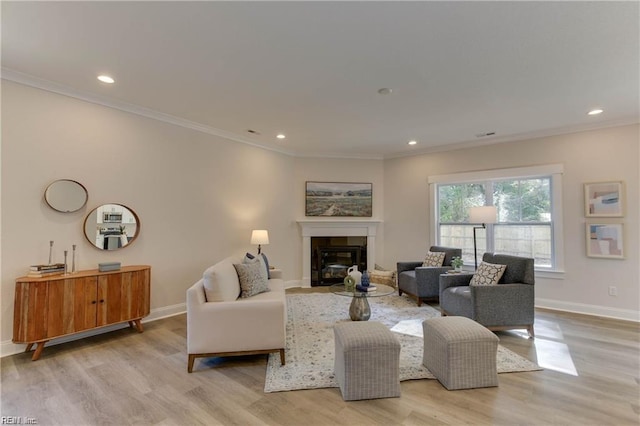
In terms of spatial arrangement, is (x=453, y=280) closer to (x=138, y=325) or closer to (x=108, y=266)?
(x=138, y=325)

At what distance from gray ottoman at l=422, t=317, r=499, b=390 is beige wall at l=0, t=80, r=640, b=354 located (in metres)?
3.10

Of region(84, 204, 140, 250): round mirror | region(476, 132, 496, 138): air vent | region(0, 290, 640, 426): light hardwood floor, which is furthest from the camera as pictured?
region(476, 132, 496, 138): air vent

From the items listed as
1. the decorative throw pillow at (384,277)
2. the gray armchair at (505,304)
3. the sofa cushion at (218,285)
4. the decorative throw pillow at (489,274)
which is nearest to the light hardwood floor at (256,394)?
the gray armchair at (505,304)

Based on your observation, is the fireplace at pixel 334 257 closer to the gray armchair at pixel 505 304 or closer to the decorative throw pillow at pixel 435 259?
the decorative throw pillow at pixel 435 259

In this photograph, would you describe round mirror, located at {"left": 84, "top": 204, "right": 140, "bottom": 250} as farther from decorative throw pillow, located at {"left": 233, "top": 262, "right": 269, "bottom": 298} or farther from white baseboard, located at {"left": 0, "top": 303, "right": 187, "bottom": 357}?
decorative throw pillow, located at {"left": 233, "top": 262, "right": 269, "bottom": 298}

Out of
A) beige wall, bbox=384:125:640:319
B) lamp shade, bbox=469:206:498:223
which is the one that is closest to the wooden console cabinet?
lamp shade, bbox=469:206:498:223

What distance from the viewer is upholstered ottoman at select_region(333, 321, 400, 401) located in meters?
2.14

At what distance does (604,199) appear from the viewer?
163 inches

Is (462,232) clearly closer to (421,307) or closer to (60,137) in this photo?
(421,307)

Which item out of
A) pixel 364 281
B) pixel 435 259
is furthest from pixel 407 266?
pixel 364 281

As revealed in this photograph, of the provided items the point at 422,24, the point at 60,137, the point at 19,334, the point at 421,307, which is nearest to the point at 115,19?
the point at 60,137

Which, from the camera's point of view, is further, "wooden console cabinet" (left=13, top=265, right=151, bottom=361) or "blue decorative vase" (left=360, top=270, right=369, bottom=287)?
"blue decorative vase" (left=360, top=270, right=369, bottom=287)

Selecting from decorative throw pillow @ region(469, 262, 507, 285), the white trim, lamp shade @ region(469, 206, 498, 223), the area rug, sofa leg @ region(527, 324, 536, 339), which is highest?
the white trim

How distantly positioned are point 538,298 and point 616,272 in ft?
3.28
